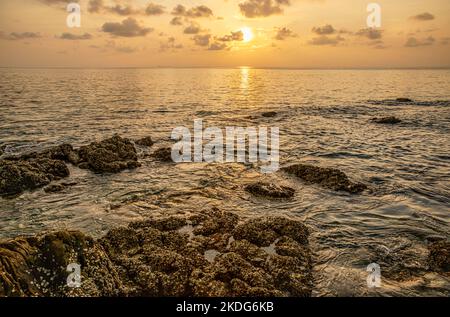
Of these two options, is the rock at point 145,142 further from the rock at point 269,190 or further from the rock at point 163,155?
the rock at point 269,190

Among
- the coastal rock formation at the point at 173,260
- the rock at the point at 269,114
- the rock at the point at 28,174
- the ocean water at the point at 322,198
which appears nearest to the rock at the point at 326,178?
the ocean water at the point at 322,198

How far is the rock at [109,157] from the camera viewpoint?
62.9ft

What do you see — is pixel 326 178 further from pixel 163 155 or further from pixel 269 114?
pixel 269 114

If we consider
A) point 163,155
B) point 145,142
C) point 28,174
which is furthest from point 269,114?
point 28,174

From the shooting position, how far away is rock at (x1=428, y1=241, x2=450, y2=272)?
9817 millimetres

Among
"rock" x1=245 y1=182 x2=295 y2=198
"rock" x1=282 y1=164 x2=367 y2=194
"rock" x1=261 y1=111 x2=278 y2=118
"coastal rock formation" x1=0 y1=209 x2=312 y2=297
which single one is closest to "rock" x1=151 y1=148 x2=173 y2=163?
"rock" x1=245 y1=182 x2=295 y2=198

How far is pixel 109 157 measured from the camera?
20203mm

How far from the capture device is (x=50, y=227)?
1230cm

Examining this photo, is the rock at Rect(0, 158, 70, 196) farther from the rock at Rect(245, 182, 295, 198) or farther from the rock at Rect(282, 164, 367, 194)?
the rock at Rect(282, 164, 367, 194)

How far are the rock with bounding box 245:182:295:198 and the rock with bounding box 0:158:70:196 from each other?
10.5m

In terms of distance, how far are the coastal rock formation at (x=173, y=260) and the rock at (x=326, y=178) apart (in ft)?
16.8

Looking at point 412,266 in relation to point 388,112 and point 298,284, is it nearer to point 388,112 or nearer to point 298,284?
point 298,284

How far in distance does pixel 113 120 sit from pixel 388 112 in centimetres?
3517

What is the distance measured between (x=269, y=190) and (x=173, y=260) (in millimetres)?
6992
